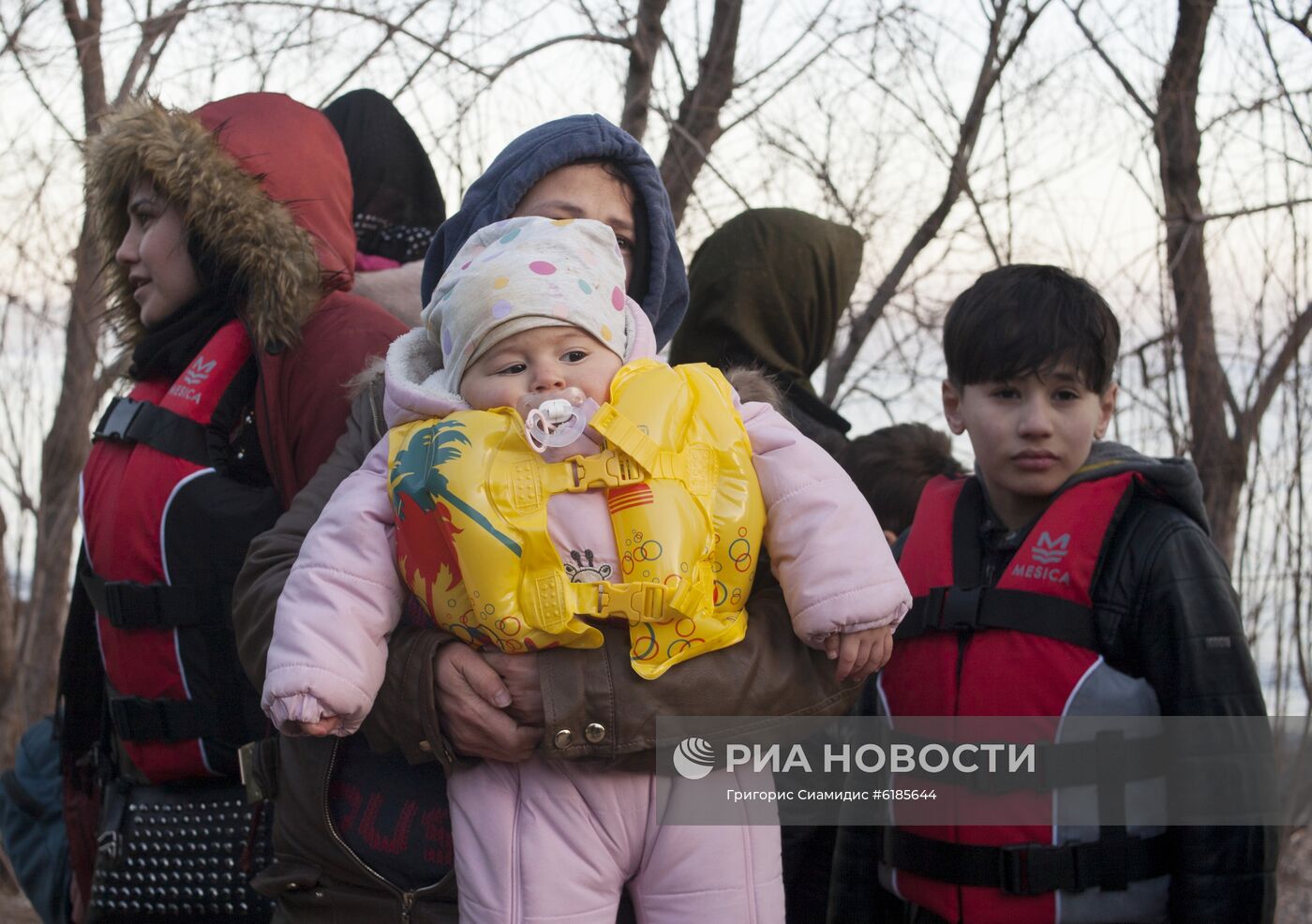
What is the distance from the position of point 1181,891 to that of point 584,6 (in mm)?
2851

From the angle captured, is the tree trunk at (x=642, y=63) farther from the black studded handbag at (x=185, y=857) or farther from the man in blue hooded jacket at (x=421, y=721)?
the black studded handbag at (x=185, y=857)

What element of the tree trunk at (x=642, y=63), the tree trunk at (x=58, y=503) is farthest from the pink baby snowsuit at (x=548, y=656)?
the tree trunk at (x=58, y=503)

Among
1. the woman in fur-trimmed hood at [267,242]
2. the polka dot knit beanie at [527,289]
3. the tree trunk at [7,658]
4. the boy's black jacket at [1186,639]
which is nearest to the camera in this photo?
the polka dot knit beanie at [527,289]

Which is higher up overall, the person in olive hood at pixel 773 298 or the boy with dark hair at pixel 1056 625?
the person in olive hood at pixel 773 298

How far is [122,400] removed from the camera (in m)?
2.68

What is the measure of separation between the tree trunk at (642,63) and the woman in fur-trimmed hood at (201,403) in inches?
48.4

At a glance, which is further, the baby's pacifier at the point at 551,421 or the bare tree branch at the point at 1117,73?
the bare tree branch at the point at 1117,73

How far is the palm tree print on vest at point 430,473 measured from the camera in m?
1.79

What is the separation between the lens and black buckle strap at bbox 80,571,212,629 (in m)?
2.48

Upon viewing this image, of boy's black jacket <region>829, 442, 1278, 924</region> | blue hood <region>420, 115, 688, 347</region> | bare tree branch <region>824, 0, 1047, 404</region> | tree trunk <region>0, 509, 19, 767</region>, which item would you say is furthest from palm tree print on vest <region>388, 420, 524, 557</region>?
tree trunk <region>0, 509, 19, 767</region>

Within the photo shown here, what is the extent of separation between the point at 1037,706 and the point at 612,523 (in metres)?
0.97

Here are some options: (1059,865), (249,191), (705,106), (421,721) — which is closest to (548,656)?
(421,721)

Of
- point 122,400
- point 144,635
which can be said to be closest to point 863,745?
point 144,635

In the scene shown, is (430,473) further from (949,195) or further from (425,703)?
(949,195)
